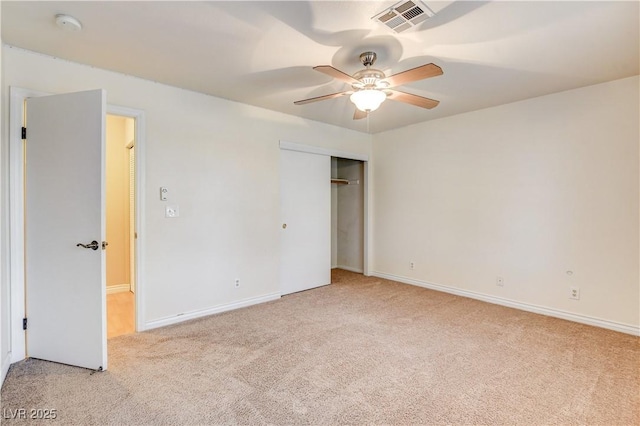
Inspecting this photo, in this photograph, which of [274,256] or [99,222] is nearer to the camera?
[99,222]

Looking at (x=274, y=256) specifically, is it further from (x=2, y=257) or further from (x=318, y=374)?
(x=2, y=257)

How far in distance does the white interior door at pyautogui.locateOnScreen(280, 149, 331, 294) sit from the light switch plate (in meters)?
1.39

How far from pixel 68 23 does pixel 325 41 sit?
5.62 ft

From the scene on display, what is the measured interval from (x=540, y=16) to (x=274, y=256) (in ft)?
11.3

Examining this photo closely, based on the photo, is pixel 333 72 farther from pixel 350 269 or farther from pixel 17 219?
pixel 350 269

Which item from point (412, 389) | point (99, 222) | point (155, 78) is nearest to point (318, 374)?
point (412, 389)

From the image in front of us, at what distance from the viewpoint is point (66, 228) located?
7.92 ft

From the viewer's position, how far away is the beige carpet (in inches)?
74.9

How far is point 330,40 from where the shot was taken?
2324mm

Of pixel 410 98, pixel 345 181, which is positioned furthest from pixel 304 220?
pixel 410 98

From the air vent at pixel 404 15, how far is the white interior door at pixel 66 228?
207 centimetres

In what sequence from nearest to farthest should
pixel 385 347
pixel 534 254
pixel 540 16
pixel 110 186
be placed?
pixel 540 16, pixel 385 347, pixel 534 254, pixel 110 186

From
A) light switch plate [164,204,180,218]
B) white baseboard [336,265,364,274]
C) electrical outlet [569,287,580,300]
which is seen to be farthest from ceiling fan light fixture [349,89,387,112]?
white baseboard [336,265,364,274]

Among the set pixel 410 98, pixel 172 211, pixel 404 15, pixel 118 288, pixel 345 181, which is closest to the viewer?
pixel 404 15
